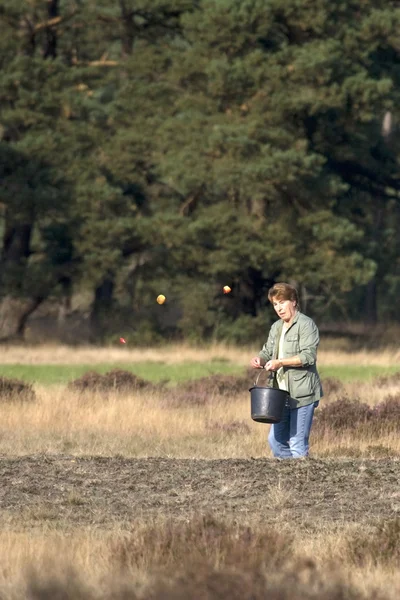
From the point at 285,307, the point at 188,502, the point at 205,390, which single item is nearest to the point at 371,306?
the point at 205,390

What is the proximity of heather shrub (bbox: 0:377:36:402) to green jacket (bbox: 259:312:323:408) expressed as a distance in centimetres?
739

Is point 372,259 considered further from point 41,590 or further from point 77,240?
point 41,590

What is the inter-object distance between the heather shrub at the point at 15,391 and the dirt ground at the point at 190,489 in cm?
633

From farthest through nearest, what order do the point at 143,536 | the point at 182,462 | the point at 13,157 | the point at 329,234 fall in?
the point at 13,157, the point at 329,234, the point at 182,462, the point at 143,536

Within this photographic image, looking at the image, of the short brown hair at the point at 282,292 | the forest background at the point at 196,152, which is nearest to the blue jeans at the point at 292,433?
the short brown hair at the point at 282,292

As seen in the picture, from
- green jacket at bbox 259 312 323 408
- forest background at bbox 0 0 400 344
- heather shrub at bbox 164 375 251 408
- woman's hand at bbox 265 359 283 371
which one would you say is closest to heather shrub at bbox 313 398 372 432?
heather shrub at bbox 164 375 251 408

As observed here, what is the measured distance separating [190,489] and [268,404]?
1.18 metres

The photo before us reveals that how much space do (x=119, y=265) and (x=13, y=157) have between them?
13.6ft

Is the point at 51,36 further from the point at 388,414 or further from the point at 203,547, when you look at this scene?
A: the point at 203,547

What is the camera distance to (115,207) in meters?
40.0

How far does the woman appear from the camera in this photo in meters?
11.6

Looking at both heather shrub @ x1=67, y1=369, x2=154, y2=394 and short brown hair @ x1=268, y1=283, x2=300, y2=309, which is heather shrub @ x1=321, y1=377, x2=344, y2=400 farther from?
short brown hair @ x1=268, y1=283, x2=300, y2=309

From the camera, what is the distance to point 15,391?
19344mm

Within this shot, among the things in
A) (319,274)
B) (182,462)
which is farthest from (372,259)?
(182,462)
